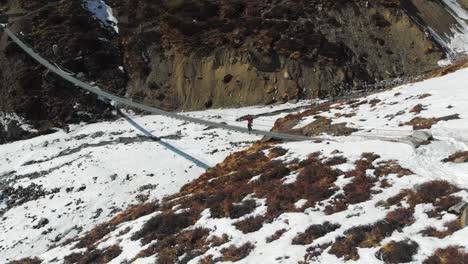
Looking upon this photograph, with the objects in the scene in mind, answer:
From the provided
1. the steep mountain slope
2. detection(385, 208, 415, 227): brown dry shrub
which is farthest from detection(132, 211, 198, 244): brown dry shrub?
detection(385, 208, 415, 227): brown dry shrub

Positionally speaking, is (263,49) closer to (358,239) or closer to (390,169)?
(390,169)

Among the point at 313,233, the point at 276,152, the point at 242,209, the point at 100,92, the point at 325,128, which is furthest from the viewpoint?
the point at 100,92

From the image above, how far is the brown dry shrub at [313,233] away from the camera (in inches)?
594

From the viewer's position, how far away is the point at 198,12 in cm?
5847

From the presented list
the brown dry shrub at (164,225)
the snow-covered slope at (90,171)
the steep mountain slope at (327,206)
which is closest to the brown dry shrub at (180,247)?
the steep mountain slope at (327,206)

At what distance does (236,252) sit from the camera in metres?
15.7

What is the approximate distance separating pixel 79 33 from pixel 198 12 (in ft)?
52.3

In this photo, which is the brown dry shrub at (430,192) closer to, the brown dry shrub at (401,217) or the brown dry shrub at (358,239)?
the brown dry shrub at (401,217)

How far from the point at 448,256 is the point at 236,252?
697 centimetres

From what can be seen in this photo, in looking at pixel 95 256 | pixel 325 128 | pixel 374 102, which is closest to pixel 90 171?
pixel 95 256

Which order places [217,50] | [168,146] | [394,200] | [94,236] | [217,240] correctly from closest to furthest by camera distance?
1. [394,200]
2. [217,240]
3. [94,236]
4. [168,146]
5. [217,50]

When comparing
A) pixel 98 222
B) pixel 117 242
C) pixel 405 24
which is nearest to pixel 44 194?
pixel 98 222

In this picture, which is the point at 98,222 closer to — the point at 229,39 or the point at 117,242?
the point at 117,242

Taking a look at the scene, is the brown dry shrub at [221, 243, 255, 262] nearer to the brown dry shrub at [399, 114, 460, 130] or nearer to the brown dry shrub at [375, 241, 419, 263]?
the brown dry shrub at [375, 241, 419, 263]
